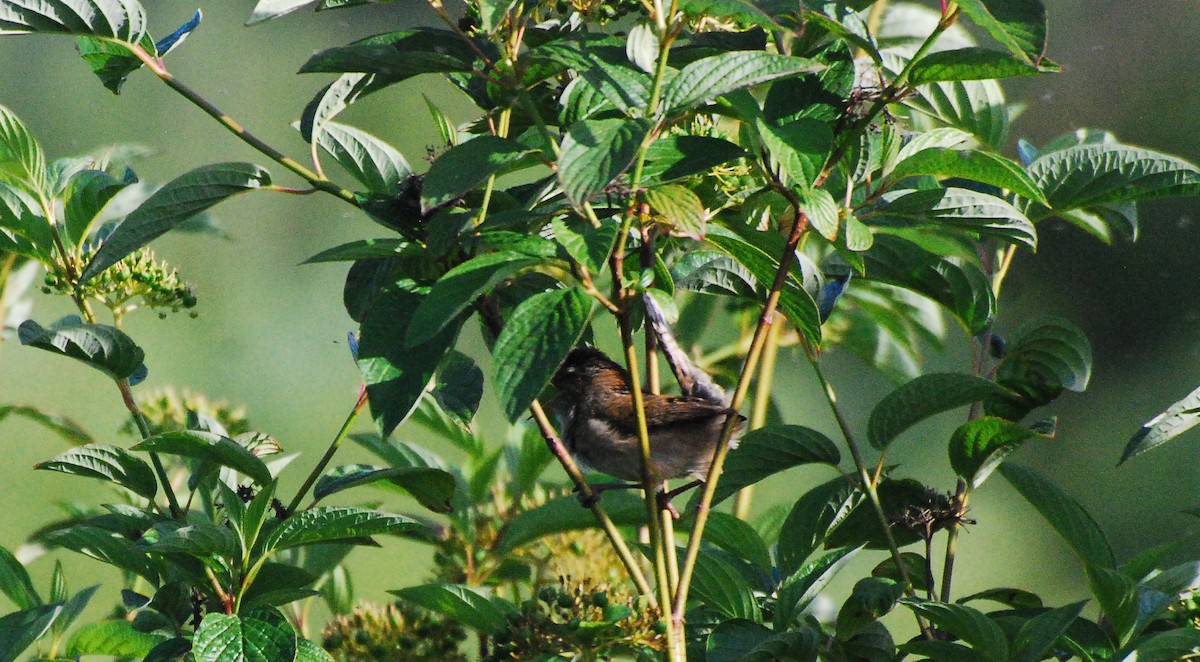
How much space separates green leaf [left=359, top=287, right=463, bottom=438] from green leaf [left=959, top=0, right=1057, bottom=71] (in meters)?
0.50

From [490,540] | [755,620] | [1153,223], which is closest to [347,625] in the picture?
[490,540]

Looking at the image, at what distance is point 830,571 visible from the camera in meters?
1.13

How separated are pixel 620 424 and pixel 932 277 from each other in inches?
20.4

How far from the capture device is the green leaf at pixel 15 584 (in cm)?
135

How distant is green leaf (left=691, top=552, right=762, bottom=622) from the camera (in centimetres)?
117

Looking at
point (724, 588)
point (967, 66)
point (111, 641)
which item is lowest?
point (111, 641)

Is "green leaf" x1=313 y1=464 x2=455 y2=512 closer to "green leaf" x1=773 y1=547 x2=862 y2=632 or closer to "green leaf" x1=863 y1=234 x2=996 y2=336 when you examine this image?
"green leaf" x1=773 y1=547 x2=862 y2=632

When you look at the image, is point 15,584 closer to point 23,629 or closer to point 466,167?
point 23,629

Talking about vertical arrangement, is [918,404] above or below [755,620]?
above

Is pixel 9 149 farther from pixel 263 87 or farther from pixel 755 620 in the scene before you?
pixel 263 87

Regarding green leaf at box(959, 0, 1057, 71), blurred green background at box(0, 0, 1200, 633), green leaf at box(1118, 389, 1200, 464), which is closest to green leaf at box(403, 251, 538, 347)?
green leaf at box(959, 0, 1057, 71)

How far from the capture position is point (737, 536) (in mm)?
1315

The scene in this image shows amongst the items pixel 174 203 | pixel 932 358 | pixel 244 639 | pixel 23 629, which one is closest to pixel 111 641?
pixel 23 629

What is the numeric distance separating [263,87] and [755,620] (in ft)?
14.8
